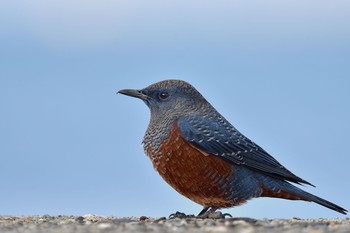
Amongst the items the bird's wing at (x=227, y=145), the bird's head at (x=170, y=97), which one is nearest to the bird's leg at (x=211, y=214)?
the bird's wing at (x=227, y=145)

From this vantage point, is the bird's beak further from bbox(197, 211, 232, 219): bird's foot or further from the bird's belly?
bbox(197, 211, 232, 219): bird's foot

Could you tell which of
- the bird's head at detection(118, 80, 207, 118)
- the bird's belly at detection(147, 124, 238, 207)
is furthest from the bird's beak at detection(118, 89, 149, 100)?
the bird's belly at detection(147, 124, 238, 207)

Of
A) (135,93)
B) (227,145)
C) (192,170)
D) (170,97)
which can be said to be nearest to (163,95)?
(170,97)

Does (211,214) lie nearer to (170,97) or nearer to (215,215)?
(215,215)

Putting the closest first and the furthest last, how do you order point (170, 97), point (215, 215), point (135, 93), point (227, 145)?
point (215, 215)
point (227, 145)
point (170, 97)
point (135, 93)

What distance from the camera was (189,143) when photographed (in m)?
10.6

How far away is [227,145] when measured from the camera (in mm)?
10906

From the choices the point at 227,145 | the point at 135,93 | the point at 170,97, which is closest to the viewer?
the point at 227,145

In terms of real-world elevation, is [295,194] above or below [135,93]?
below

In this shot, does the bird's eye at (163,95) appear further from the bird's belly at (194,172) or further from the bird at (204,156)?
the bird's belly at (194,172)

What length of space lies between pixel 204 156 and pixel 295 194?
1.62 meters

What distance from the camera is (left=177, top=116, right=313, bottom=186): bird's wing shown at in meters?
10.7

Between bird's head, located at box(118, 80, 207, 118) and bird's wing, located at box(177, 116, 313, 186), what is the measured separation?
11.7 inches

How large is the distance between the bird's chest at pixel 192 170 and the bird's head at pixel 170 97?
0.64 meters
